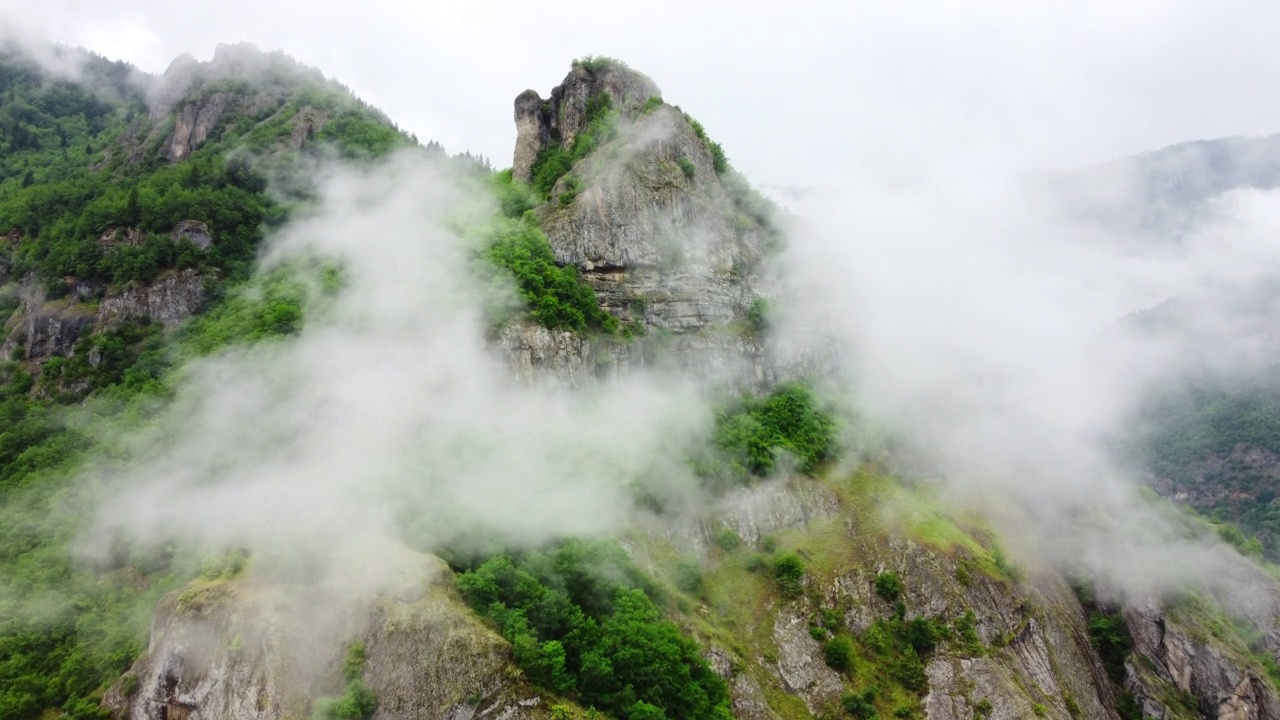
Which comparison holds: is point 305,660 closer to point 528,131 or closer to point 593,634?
point 593,634

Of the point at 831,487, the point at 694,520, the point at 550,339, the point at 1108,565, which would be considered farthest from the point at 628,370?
the point at 1108,565

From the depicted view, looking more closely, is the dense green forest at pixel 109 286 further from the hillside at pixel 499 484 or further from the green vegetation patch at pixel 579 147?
the green vegetation patch at pixel 579 147

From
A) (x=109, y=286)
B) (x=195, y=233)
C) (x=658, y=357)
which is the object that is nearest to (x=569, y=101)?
(x=658, y=357)

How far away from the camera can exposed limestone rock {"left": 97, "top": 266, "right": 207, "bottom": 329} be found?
76.8 m

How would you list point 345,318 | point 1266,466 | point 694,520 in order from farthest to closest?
point 1266,466, point 345,318, point 694,520

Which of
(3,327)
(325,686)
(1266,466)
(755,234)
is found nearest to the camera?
Result: (325,686)

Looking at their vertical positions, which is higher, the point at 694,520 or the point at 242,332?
the point at 242,332

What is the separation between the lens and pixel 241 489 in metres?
52.3

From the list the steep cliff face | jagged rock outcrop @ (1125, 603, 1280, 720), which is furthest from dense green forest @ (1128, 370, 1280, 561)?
the steep cliff face

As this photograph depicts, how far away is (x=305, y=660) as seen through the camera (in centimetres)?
3931

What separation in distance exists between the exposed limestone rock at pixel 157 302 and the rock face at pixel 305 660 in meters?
47.4

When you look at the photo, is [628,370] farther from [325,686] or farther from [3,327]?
[3,327]

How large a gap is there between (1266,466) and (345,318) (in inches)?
6624

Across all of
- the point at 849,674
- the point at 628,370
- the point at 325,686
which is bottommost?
the point at 849,674
